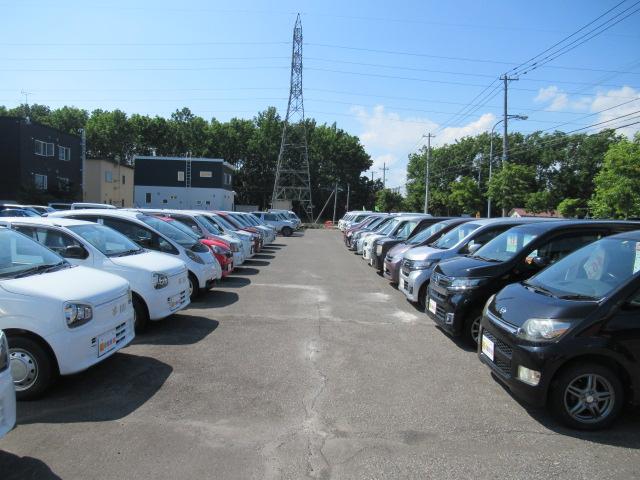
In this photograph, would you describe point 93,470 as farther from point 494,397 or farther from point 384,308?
point 384,308

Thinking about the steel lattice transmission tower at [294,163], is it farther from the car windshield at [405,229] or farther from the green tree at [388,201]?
the car windshield at [405,229]

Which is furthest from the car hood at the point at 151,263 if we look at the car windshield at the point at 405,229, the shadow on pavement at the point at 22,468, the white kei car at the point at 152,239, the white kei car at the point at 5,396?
the car windshield at the point at 405,229

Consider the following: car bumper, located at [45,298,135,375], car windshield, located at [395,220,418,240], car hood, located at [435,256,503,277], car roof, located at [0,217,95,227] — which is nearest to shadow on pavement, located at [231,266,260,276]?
car windshield, located at [395,220,418,240]

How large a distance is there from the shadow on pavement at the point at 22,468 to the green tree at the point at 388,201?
251 ft

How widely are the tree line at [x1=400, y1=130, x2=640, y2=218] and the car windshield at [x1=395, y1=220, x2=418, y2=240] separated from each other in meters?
12.0

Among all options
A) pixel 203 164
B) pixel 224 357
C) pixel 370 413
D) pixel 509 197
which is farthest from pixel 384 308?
pixel 203 164

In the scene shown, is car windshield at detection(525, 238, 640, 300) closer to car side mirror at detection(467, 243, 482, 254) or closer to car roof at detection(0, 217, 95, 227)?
car side mirror at detection(467, 243, 482, 254)

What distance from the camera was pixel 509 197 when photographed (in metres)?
38.9

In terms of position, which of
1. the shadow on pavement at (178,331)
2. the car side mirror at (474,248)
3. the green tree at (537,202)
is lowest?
the shadow on pavement at (178,331)

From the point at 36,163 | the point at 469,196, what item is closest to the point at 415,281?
the point at 36,163

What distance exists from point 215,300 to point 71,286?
16.9 ft

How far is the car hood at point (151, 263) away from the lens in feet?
24.0

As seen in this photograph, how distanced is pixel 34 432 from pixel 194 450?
55.8 inches

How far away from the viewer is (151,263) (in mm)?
7625
